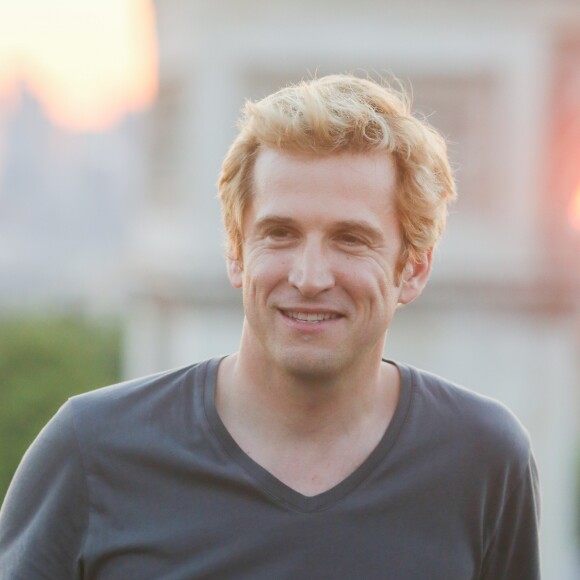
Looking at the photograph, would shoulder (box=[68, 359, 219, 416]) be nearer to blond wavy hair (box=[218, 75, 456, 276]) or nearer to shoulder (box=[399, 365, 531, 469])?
blond wavy hair (box=[218, 75, 456, 276])

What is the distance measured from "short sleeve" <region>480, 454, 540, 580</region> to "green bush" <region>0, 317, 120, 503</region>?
14.3 metres

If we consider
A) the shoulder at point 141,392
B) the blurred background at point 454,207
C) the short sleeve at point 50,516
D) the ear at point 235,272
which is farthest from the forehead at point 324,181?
the blurred background at point 454,207

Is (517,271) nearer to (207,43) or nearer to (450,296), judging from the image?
(450,296)

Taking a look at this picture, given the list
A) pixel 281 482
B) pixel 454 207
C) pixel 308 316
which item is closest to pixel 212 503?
pixel 281 482

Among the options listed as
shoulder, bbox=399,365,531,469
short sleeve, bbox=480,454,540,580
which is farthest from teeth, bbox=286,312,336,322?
short sleeve, bbox=480,454,540,580

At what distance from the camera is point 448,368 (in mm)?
18203

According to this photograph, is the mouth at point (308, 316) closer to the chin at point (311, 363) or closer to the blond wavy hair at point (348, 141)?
the chin at point (311, 363)

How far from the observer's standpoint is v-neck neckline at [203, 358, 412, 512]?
2955 mm

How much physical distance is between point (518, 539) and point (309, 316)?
2.79 feet

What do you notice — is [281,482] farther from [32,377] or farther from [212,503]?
[32,377]

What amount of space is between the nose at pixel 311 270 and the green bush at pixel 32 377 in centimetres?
1453

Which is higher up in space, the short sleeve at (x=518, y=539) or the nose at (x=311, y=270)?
the nose at (x=311, y=270)

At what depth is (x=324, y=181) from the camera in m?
2.96

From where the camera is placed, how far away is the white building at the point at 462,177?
1802cm
